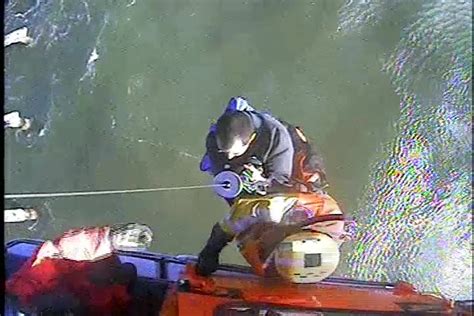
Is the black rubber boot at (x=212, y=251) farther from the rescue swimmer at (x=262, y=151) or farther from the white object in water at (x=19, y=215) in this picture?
the white object in water at (x=19, y=215)

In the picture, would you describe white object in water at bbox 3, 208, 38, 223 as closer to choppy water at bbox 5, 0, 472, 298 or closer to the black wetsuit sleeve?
choppy water at bbox 5, 0, 472, 298

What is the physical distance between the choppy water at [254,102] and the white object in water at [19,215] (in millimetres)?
13

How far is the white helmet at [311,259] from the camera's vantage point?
96 centimetres

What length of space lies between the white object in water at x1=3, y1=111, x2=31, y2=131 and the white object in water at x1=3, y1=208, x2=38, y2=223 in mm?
121

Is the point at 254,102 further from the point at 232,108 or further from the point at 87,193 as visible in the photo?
the point at 87,193

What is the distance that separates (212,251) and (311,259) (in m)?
0.14

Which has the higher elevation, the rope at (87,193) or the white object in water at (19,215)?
the rope at (87,193)

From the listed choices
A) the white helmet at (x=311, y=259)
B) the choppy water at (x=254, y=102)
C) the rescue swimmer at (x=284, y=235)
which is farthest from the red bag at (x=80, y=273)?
the white helmet at (x=311, y=259)

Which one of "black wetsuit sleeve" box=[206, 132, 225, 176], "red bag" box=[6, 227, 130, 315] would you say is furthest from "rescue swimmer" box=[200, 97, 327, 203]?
"red bag" box=[6, 227, 130, 315]

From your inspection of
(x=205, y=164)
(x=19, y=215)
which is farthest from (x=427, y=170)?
(x=19, y=215)

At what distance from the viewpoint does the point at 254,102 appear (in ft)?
3.29

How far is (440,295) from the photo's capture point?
0.94 m

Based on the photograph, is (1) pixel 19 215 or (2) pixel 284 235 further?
(1) pixel 19 215

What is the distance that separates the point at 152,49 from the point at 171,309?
14.5 inches
